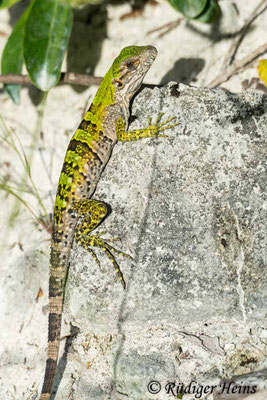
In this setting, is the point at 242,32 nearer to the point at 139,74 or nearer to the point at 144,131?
the point at 139,74

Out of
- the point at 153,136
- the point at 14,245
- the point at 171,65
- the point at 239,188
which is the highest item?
the point at 171,65

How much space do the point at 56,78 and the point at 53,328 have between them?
110 inches

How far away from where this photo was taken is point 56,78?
522 centimetres

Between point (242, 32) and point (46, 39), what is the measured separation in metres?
2.70

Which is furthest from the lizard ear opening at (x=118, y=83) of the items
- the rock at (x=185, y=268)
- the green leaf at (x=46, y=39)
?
the rock at (x=185, y=268)

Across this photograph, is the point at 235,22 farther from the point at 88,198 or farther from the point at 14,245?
the point at 14,245

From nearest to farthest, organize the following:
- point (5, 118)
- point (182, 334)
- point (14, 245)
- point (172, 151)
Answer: point (182, 334), point (172, 151), point (14, 245), point (5, 118)

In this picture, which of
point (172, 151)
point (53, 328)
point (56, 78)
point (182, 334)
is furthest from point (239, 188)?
point (56, 78)

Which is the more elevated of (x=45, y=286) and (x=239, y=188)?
(x=239, y=188)

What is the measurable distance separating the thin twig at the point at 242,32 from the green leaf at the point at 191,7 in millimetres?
1180

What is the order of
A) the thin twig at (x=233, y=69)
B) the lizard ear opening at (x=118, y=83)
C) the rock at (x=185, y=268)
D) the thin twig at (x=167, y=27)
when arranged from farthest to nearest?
1. the thin twig at (x=167, y=27)
2. the thin twig at (x=233, y=69)
3. the lizard ear opening at (x=118, y=83)
4. the rock at (x=185, y=268)

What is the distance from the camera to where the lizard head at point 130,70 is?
15.9 feet

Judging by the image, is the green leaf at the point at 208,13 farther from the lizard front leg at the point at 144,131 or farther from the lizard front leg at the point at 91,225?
the lizard front leg at the point at 91,225

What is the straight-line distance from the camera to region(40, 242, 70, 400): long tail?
4.15 m
